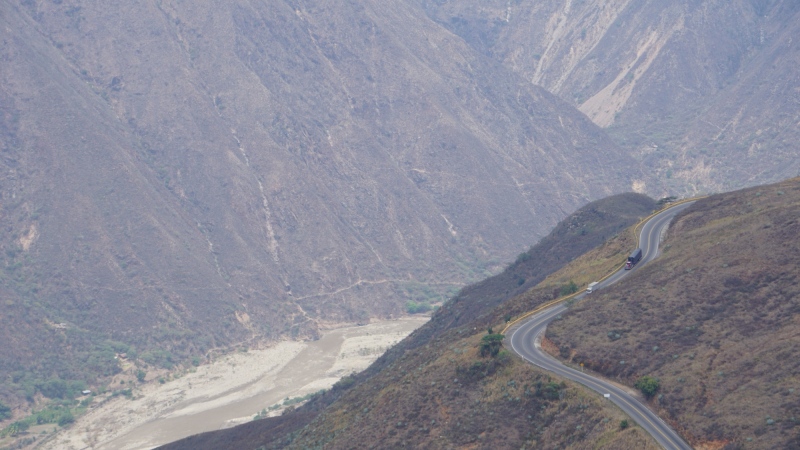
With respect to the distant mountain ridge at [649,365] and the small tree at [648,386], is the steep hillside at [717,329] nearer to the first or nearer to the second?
the distant mountain ridge at [649,365]

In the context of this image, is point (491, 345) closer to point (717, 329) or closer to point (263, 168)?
point (717, 329)

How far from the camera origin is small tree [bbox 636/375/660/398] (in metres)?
48.0

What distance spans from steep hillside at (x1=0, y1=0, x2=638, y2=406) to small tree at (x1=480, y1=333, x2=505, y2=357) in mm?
68755

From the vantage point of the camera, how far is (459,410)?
2121 inches

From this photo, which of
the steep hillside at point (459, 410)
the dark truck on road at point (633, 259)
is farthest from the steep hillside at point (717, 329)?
the steep hillside at point (459, 410)

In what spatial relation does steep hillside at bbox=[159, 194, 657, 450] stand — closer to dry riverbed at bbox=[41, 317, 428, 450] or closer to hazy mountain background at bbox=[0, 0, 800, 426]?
dry riverbed at bbox=[41, 317, 428, 450]

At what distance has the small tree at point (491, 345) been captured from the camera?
57.2m

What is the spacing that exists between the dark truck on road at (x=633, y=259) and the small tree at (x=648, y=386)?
68.5 feet

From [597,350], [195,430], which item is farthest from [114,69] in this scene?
[597,350]

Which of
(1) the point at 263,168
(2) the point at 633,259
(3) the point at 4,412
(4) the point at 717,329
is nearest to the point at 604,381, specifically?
(4) the point at 717,329

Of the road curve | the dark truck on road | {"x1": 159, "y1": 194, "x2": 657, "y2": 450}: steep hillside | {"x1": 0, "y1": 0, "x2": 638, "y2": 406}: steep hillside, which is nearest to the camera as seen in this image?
the road curve

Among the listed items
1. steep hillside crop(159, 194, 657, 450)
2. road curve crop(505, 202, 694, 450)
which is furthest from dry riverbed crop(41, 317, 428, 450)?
road curve crop(505, 202, 694, 450)

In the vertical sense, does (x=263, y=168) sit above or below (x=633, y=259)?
above

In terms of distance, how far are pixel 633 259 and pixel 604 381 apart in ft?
→ 64.1
